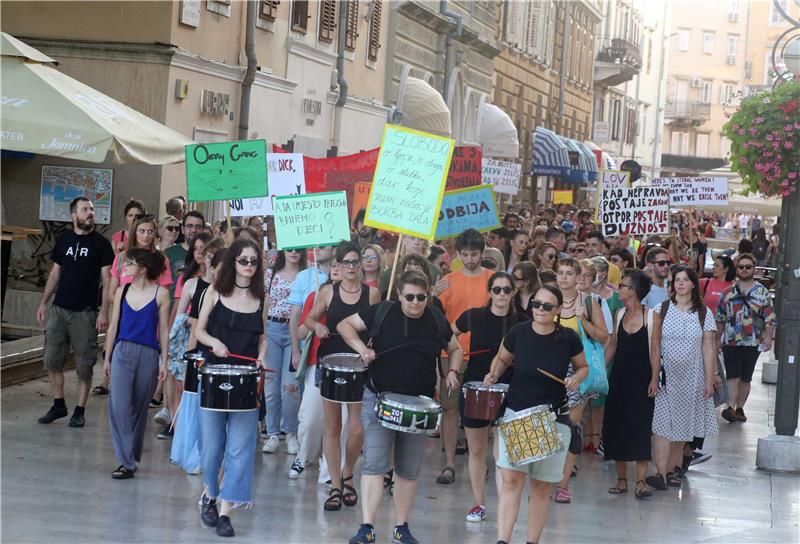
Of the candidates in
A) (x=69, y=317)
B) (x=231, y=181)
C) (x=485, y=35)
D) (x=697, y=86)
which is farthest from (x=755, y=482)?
(x=697, y=86)

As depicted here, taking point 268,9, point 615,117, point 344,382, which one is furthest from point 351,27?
point 615,117

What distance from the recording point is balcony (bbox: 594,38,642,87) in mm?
57694

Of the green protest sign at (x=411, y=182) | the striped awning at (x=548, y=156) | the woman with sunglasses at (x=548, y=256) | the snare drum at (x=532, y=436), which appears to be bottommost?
the snare drum at (x=532, y=436)

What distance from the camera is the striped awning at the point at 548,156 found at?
139ft

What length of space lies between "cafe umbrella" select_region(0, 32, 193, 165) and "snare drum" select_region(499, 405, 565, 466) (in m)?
5.43

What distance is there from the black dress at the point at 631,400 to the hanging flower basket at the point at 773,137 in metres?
2.62

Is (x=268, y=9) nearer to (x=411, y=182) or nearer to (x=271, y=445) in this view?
(x=271, y=445)

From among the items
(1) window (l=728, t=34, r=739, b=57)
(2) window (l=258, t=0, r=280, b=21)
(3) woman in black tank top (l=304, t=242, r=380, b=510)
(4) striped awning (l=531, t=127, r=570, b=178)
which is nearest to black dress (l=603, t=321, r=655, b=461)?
(3) woman in black tank top (l=304, t=242, r=380, b=510)

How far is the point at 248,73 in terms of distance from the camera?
20484mm

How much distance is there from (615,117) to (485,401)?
2246 inches

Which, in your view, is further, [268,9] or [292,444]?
[268,9]

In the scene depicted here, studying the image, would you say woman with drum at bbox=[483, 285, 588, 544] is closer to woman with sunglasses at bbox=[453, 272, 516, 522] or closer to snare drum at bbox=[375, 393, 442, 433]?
snare drum at bbox=[375, 393, 442, 433]

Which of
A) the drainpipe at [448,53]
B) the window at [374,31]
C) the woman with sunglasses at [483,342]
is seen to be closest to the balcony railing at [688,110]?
the drainpipe at [448,53]

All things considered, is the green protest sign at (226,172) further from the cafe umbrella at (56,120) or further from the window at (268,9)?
the window at (268,9)
